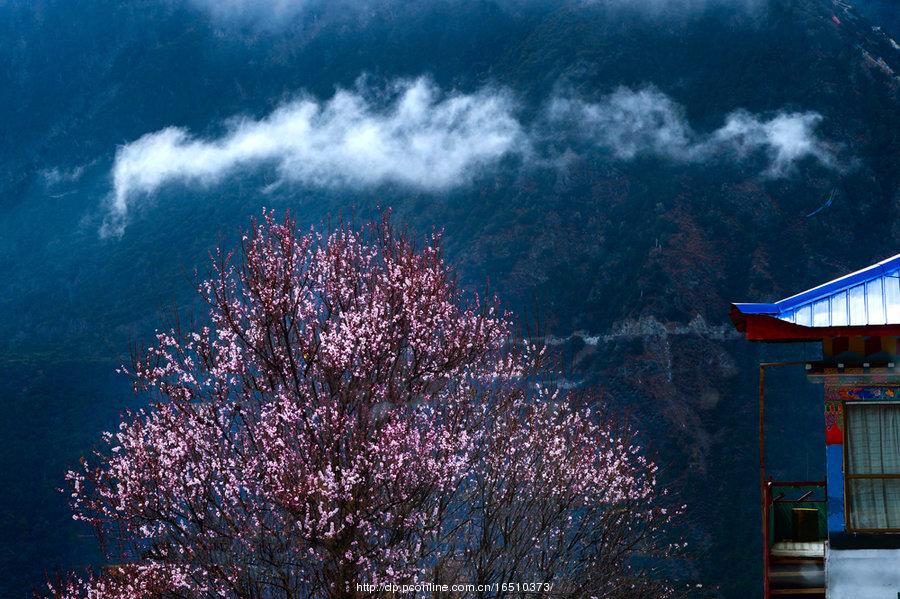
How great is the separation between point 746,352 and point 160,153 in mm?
96771

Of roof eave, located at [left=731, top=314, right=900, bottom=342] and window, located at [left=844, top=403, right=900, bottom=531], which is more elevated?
roof eave, located at [left=731, top=314, right=900, bottom=342]

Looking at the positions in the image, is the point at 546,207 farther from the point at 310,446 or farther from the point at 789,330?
the point at 789,330

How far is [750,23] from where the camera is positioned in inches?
6875

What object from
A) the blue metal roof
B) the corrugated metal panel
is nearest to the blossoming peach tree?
the blue metal roof

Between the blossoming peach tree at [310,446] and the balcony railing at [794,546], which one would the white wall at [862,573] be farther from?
the blossoming peach tree at [310,446]

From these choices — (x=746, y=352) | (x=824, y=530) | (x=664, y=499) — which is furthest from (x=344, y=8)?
(x=824, y=530)

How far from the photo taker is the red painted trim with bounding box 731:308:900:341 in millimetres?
19922

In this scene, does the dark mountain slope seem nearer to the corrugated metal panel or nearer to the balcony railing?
the balcony railing

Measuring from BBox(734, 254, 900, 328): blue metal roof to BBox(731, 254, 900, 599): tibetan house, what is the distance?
0.7 inches

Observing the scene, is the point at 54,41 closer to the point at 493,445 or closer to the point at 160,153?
the point at 160,153

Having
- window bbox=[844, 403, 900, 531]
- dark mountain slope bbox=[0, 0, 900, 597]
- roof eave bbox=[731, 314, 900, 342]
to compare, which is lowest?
window bbox=[844, 403, 900, 531]

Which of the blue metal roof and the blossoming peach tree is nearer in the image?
the blue metal roof

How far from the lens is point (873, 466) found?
20.3m

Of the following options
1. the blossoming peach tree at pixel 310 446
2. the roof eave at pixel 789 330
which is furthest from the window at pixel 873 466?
the blossoming peach tree at pixel 310 446
